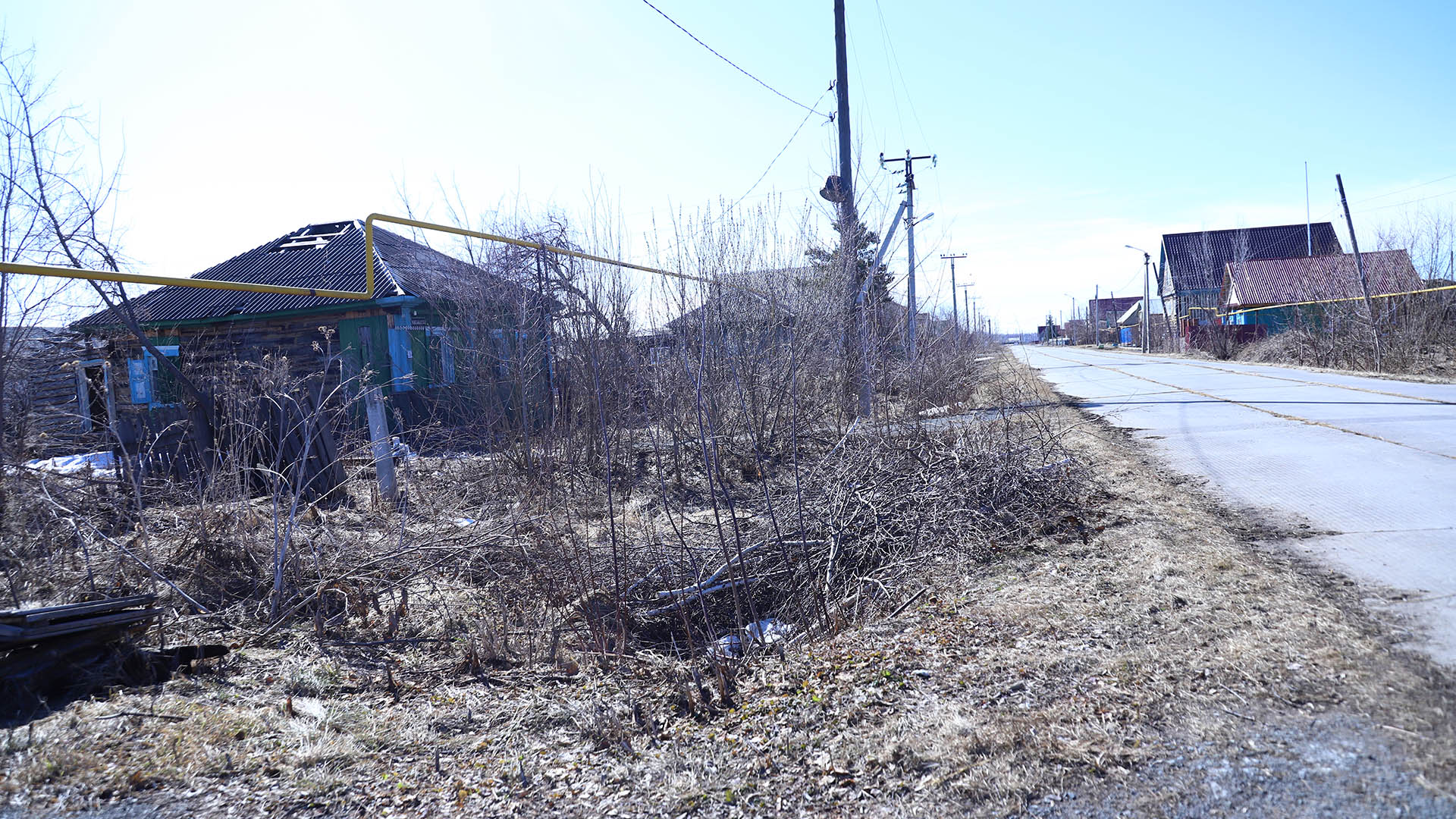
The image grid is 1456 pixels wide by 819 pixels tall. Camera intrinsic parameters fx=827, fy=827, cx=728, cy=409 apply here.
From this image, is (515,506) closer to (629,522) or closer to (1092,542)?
(629,522)

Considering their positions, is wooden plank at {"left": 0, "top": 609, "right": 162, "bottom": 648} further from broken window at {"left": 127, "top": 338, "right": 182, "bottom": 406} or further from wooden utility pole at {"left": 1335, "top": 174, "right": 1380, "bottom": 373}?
wooden utility pole at {"left": 1335, "top": 174, "right": 1380, "bottom": 373}

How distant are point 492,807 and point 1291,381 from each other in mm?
17867

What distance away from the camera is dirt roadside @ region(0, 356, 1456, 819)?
7.82 ft

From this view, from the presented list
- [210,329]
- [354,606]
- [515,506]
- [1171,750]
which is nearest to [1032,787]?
[1171,750]

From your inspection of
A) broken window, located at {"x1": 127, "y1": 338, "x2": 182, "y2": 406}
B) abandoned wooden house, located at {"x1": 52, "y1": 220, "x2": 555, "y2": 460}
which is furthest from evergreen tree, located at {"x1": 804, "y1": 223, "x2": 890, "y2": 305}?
broken window, located at {"x1": 127, "y1": 338, "x2": 182, "y2": 406}

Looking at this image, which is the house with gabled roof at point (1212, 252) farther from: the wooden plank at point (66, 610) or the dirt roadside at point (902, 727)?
the wooden plank at point (66, 610)

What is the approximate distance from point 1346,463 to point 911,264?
490 centimetres

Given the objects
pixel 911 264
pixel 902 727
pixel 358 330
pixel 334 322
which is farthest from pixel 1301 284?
pixel 902 727

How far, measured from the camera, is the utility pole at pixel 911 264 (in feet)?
30.5

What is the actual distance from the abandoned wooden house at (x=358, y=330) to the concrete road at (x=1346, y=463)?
6.47 m

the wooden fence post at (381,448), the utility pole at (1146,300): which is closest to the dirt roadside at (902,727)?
the wooden fence post at (381,448)

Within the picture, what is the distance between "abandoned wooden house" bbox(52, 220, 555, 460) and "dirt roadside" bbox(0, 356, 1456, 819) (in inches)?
196

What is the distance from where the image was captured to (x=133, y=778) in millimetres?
2898

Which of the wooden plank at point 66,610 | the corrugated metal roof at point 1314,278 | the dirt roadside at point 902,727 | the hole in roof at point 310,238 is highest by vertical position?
the hole in roof at point 310,238
